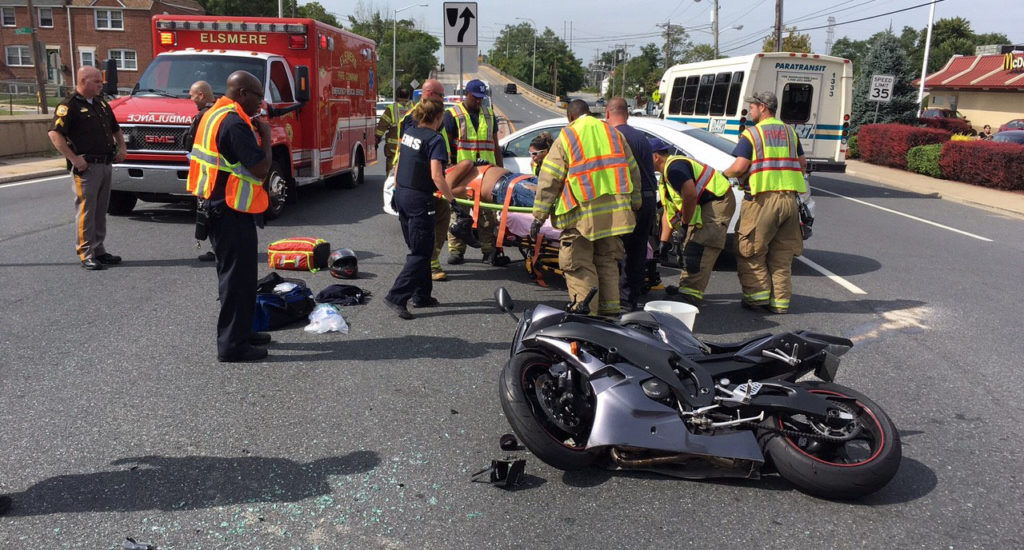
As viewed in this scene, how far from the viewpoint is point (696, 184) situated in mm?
7246

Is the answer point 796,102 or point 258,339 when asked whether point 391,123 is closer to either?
point 258,339

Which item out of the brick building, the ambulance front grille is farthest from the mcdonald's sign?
the brick building

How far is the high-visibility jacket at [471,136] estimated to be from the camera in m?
8.39

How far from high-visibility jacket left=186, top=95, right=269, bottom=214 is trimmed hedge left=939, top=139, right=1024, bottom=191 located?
1998cm

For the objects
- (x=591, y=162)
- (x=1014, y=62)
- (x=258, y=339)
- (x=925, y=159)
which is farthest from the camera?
(x=1014, y=62)

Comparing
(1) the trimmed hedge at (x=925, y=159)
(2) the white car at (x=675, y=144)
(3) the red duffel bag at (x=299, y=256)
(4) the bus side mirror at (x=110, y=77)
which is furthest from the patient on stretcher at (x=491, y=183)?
(1) the trimmed hedge at (x=925, y=159)

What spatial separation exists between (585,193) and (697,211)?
2.03 m

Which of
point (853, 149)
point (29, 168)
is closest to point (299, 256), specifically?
point (29, 168)

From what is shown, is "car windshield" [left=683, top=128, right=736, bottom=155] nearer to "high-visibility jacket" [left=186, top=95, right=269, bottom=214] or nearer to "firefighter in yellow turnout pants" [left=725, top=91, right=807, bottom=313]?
"firefighter in yellow turnout pants" [left=725, top=91, right=807, bottom=313]

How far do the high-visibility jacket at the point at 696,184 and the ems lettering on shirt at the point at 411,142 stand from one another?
2.26m

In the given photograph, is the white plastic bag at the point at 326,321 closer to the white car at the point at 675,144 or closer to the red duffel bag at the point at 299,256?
the red duffel bag at the point at 299,256

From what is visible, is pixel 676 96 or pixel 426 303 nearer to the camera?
pixel 426 303

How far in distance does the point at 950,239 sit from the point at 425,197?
918 cm

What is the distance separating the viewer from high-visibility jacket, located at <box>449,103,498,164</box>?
8391 millimetres
